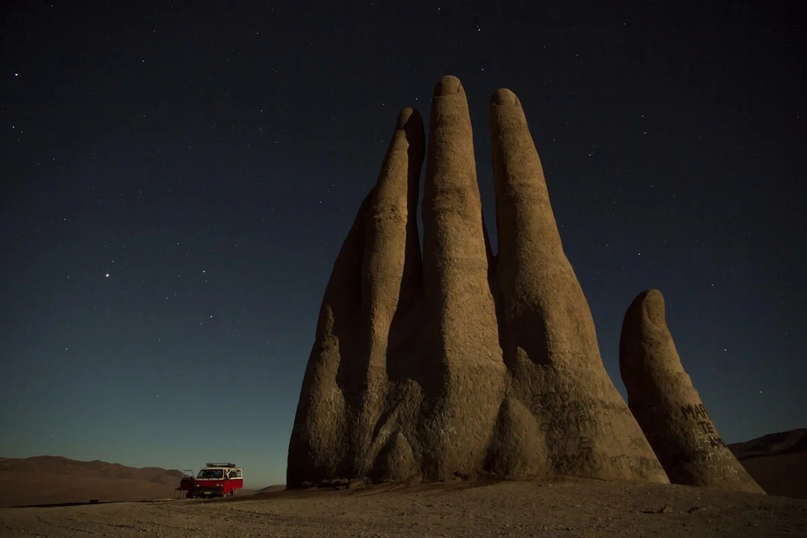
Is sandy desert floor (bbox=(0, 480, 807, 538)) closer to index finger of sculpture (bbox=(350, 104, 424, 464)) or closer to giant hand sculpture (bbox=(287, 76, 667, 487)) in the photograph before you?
giant hand sculpture (bbox=(287, 76, 667, 487))

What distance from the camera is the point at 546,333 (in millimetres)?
17484

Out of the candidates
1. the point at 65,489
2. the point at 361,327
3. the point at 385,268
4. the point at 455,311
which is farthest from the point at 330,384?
the point at 65,489

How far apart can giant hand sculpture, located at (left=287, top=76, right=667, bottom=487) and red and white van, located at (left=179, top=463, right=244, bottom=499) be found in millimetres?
7998

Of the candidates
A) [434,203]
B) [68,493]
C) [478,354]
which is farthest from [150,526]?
[68,493]

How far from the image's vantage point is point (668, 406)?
20.3 meters

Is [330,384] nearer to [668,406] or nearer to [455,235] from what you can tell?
[455,235]

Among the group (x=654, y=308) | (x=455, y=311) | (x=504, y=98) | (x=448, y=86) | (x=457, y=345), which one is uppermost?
(x=448, y=86)

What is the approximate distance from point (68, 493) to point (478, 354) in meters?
57.9

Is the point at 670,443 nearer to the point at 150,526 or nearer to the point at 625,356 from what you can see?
the point at 625,356

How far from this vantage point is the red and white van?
23.9m

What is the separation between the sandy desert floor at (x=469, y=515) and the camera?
9.81 metres

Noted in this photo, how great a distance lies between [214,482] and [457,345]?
1337 centimetres

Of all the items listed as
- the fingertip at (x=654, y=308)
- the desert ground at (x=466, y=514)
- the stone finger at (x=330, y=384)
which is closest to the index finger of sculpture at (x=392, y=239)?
the stone finger at (x=330, y=384)

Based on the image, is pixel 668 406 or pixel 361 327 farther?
pixel 668 406
